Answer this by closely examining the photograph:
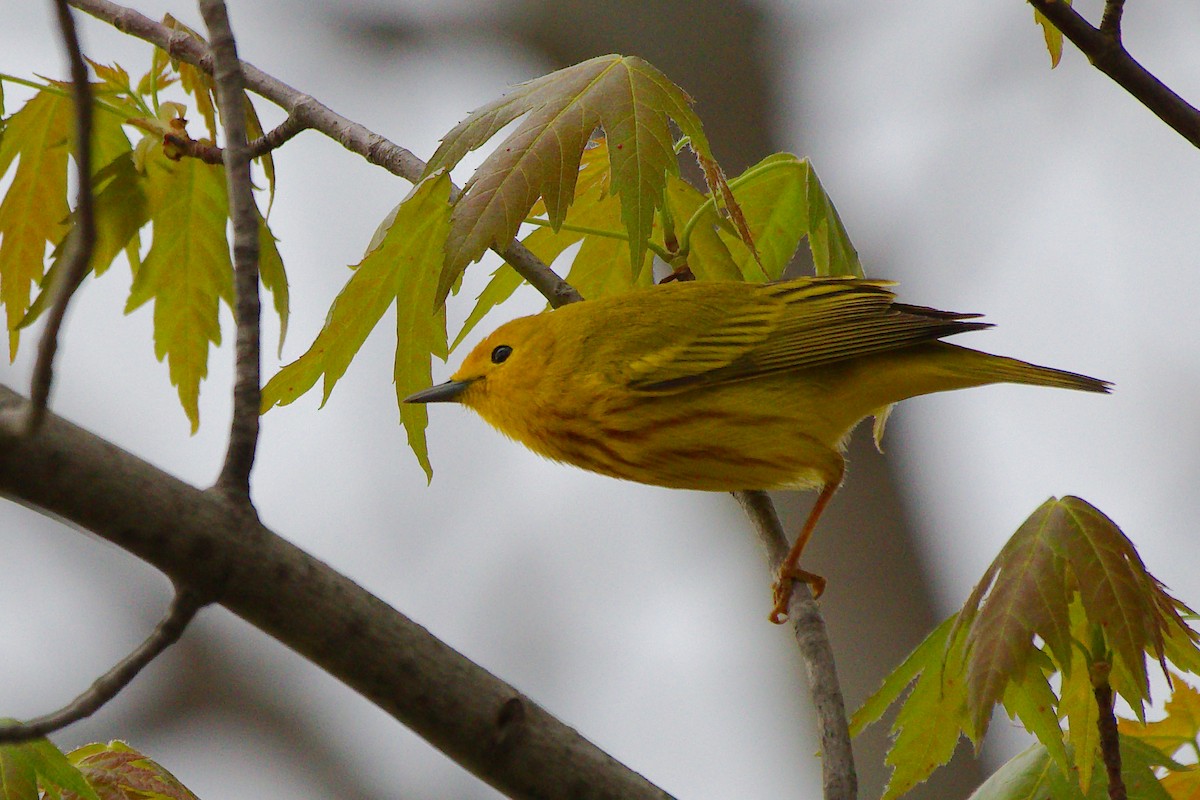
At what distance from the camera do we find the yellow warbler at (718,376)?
285 cm

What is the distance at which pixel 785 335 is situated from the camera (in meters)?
3.00

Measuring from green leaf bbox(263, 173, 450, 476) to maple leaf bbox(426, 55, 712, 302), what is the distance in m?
0.17

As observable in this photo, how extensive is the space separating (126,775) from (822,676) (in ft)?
3.64

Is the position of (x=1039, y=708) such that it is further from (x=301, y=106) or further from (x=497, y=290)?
(x=301, y=106)

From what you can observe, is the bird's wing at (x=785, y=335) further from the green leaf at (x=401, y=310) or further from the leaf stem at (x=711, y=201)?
the green leaf at (x=401, y=310)

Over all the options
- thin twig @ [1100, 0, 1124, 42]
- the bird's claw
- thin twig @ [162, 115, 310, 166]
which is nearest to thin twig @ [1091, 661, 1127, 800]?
the bird's claw

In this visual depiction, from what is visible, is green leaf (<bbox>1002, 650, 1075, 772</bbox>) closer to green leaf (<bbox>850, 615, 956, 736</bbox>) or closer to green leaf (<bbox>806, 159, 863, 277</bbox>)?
green leaf (<bbox>850, 615, 956, 736</bbox>)

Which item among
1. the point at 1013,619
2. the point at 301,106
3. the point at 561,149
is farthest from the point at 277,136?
the point at 1013,619

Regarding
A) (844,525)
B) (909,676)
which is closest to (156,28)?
(909,676)

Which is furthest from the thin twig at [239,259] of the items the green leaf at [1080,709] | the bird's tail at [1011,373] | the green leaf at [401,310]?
the bird's tail at [1011,373]

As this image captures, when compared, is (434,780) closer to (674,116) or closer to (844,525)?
(844,525)

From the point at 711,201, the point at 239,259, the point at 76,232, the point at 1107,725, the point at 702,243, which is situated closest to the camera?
the point at 76,232

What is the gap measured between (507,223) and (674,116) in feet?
1.20

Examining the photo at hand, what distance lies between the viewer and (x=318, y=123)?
256 centimetres
